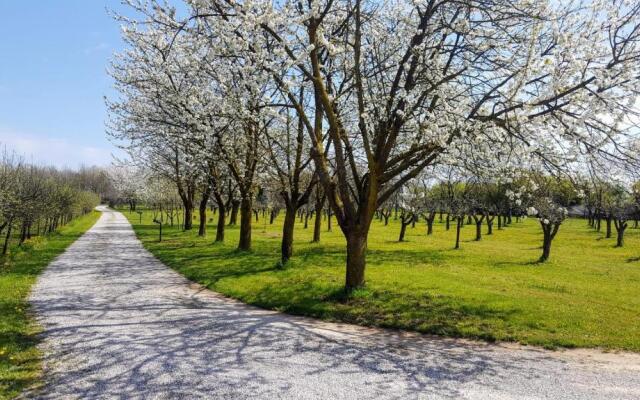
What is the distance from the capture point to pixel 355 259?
39.6ft

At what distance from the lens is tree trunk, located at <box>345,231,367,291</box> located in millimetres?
12008

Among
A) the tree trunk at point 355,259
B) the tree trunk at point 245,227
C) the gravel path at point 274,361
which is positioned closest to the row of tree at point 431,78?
the tree trunk at point 355,259

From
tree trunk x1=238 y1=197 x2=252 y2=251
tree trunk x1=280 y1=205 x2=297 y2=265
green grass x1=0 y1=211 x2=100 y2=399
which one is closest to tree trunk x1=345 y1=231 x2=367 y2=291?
tree trunk x1=280 y1=205 x2=297 y2=265

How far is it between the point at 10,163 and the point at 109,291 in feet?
89.5

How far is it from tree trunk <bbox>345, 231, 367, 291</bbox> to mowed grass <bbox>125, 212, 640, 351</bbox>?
342 mm

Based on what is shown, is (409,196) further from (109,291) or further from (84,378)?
(84,378)

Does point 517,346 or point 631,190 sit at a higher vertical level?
point 631,190

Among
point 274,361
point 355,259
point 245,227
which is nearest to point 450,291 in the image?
point 355,259

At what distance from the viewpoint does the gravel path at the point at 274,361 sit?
6141 millimetres

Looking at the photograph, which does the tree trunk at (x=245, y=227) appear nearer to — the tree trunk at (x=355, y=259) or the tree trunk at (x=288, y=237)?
the tree trunk at (x=288, y=237)

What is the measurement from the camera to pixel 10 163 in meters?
33.8

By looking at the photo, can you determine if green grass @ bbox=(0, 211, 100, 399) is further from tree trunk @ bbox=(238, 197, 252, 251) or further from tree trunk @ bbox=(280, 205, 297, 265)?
tree trunk @ bbox=(238, 197, 252, 251)

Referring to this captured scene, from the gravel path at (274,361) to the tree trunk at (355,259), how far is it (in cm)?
225

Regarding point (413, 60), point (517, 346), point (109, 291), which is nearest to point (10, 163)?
point (109, 291)
